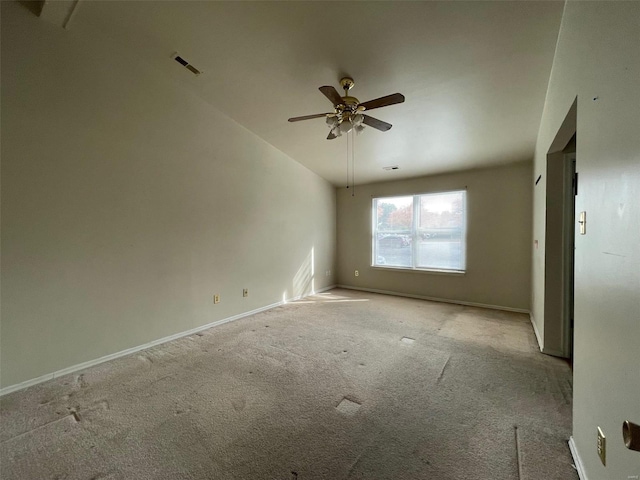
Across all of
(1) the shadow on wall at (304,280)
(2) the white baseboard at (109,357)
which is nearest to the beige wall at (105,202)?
(2) the white baseboard at (109,357)

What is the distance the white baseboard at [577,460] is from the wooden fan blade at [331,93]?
2.83 meters

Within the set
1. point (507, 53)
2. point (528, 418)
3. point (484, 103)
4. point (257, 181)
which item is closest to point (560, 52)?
point (507, 53)

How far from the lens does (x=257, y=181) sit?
4223 millimetres

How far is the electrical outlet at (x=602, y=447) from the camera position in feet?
3.54

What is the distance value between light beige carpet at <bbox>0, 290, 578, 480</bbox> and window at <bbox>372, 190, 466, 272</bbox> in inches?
80.1

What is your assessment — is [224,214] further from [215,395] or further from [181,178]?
[215,395]

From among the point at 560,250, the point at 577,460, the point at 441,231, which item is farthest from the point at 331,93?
the point at 441,231

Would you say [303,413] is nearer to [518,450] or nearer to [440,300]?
[518,450]

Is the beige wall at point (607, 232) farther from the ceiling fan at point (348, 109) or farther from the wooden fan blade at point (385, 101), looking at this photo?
the ceiling fan at point (348, 109)

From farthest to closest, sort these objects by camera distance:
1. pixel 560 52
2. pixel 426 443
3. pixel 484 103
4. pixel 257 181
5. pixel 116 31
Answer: pixel 257 181 → pixel 484 103 → pixel 116 31 → pixel 560 52 → pixel 426 443

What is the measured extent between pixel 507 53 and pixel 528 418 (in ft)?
9.09

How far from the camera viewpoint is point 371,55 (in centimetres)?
232

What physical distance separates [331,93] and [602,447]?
2.65m

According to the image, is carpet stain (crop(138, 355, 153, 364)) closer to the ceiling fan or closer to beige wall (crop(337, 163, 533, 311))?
the ceiling fan
